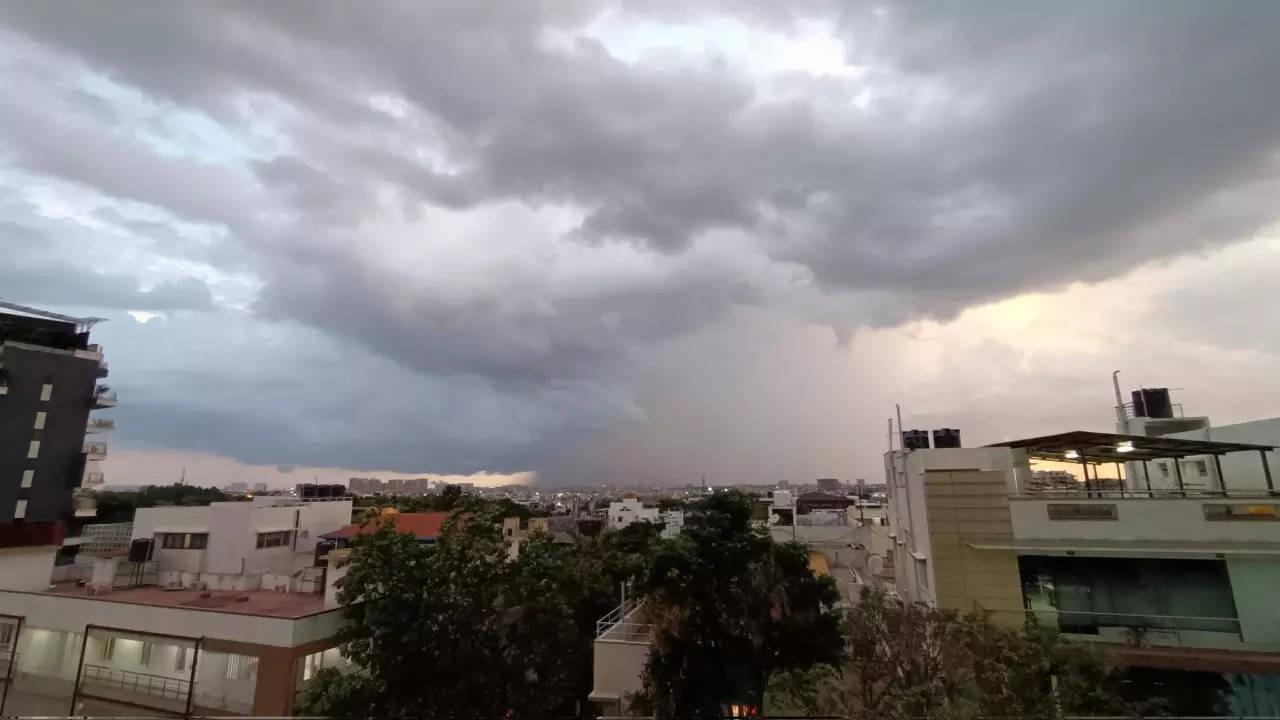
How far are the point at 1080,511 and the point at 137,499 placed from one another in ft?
253

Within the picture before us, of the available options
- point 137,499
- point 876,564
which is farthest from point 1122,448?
point 137,499

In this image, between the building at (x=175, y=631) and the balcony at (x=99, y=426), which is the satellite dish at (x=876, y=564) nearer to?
the building at (x=175, y=631)

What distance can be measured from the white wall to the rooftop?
509 cm

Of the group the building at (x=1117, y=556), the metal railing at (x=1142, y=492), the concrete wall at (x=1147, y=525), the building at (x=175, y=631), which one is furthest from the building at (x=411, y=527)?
the metal railing at (x=1142, y=492)

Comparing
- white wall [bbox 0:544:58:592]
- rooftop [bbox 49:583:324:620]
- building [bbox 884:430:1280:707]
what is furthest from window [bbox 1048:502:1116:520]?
white wall [bbox 0:544:58:592]

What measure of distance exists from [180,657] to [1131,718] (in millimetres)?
25846

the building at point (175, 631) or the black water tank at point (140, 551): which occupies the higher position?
the black water tank at point (140, 551)

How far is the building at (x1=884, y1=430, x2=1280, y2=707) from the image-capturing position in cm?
1415

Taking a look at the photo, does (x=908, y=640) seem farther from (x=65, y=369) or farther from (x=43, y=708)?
(x=65, y=369)

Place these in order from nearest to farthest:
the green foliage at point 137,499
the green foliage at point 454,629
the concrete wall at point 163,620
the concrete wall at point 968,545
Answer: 1. the green foliage at point 454,629
2. the concrete wall at point 968,545
3. the concrete wall at point 163,620
4. the green foliage at point 137,499

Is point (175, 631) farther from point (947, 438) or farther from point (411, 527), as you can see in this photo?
point (947, 438)

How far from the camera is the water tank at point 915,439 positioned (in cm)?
2719

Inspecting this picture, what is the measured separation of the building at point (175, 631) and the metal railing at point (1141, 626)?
65.4ft

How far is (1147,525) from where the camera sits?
15.3m
